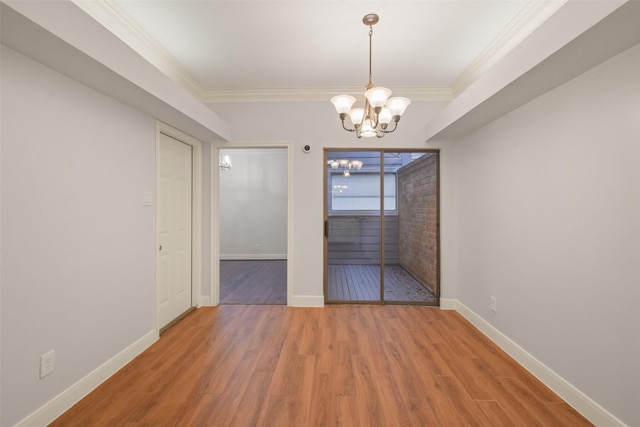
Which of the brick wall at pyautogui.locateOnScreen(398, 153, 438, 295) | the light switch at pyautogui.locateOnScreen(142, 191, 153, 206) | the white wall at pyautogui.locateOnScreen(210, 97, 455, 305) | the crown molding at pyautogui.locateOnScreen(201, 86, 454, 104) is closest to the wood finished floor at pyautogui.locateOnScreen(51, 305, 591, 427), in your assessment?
the white wall at pyautogui.locateOnScreen(210, 97, 455, 305)

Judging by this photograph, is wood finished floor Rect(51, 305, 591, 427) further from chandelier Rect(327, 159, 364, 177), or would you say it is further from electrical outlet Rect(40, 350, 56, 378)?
chandelier Rect(327, 159, 364, 177)

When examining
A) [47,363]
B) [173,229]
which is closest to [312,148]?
[173,229]

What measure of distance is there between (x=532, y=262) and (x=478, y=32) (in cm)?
199

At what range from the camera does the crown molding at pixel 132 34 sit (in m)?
1.86

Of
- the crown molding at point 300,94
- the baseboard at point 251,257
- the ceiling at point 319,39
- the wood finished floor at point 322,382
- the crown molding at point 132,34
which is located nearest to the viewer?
the wood finished floor at point 322,382

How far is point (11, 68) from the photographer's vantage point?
54.4 inches

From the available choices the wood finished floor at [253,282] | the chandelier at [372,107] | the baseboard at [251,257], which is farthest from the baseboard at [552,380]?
the baseboard at [251,257]

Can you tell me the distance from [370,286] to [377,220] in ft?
3.18

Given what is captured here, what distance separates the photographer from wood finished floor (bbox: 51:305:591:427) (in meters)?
1.61

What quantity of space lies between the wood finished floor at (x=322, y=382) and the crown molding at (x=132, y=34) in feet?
8.07

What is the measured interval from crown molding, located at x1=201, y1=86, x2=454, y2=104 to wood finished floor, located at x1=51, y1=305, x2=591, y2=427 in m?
2.75

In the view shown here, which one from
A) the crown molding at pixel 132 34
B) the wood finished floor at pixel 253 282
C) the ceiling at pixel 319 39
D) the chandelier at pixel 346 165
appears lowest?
the wood finished floor at pixel 253 282

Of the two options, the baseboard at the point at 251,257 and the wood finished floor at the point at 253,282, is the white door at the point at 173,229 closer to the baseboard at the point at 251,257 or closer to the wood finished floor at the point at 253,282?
the wood finished floor at the point at 253,282

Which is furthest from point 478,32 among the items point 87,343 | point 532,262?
point 87,343
